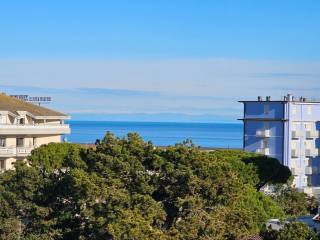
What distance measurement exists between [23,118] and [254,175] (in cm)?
1862

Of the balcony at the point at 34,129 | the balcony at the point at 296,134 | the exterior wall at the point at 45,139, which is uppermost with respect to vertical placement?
the balcony at the point at 296,134

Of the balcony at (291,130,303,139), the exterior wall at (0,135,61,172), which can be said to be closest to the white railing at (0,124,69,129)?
the exterior wall at (0,135,61,172)

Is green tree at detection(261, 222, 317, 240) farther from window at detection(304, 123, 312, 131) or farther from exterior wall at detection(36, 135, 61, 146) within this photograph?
window at detection(304, 123, 312, 131)

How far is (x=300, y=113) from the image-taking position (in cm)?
8956

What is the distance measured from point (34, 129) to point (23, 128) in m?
1.34

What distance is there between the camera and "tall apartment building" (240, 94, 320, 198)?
8900 cm

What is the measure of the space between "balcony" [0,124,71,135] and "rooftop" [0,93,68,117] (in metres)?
1.50

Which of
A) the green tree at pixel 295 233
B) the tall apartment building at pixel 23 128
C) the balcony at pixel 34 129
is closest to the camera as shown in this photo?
the green tree at pixel 295 233

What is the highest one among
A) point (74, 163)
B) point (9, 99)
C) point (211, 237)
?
point (9, 99)

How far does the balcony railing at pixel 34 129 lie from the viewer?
65062mm

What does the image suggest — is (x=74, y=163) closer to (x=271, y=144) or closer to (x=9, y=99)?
(x=9, y=99)

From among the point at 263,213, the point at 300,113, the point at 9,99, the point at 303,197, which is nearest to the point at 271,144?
the point at 300,113

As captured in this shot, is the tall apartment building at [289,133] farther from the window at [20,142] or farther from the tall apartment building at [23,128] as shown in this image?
the window at [20,142]

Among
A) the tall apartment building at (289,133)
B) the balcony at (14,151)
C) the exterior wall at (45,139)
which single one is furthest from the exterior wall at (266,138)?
the balcony at (14,151)
